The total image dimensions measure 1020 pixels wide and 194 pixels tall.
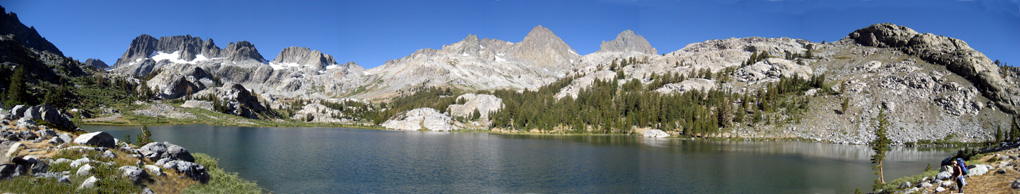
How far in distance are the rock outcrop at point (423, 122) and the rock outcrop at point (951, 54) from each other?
16082 centimetres

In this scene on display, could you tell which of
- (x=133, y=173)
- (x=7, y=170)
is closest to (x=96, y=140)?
(x=133, y=173)

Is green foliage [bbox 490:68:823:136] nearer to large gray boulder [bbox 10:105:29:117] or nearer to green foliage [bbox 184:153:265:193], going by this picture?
green foliage [bbox 184:153:265:193]

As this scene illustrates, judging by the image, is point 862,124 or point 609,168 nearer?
point 609,168

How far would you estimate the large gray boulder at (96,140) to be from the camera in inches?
975

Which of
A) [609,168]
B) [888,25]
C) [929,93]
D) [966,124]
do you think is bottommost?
[609,168]

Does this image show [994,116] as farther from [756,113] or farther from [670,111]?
[670,111]

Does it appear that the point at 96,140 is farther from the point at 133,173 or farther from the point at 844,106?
the point at 844,106

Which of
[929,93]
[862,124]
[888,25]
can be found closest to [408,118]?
[862,124]

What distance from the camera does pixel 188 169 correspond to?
2644cm

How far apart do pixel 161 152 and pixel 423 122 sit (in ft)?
459

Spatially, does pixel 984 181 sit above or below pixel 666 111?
below

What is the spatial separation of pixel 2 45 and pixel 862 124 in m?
270

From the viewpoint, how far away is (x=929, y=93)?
123m

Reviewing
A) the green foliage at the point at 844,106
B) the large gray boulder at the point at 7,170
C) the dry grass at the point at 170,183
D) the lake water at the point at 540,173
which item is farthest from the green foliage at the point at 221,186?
the green foliage at the point at 844,106
